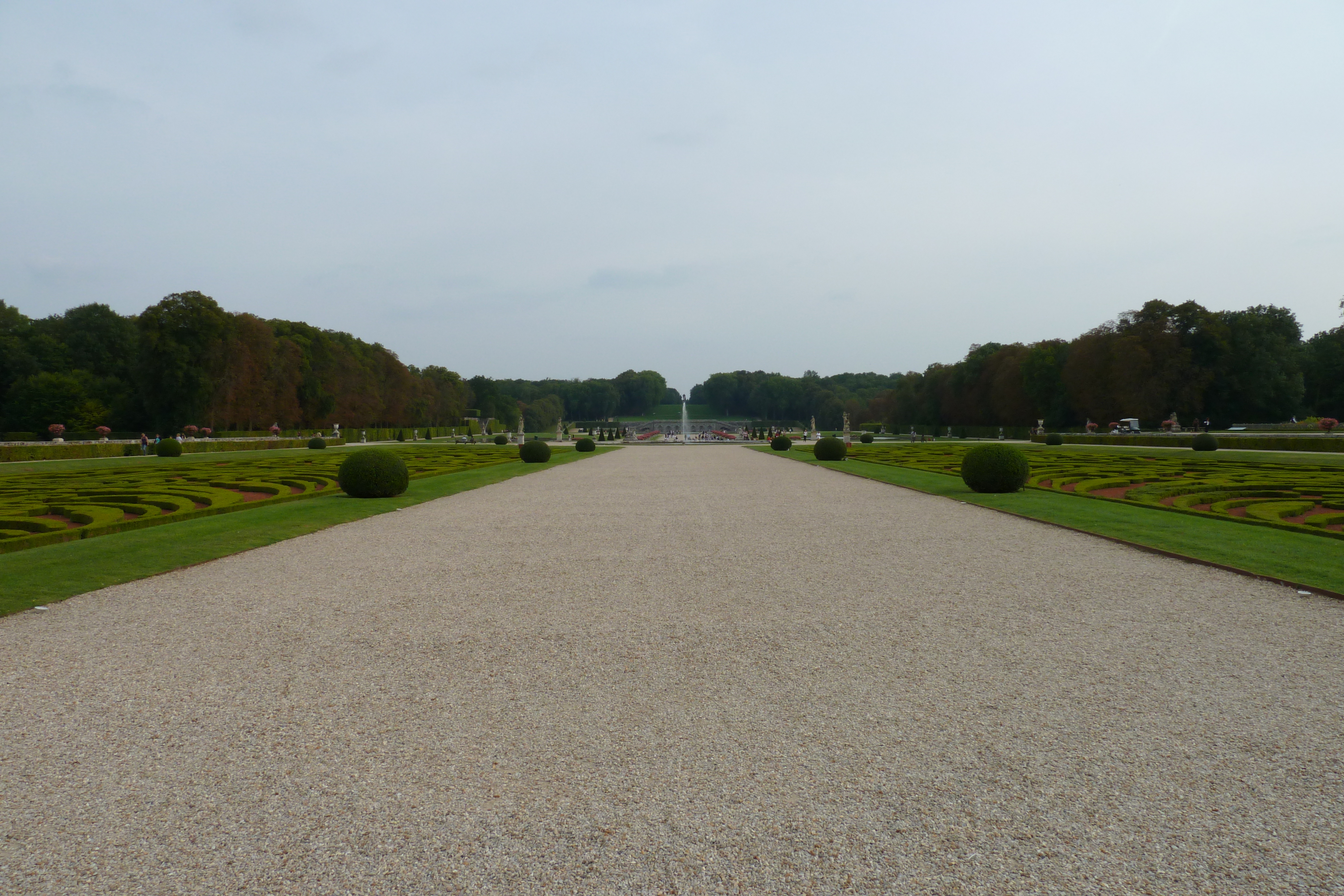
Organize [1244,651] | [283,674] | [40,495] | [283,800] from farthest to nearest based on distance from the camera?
[40,495]
[1244,651]
[283,674]
[283,800]

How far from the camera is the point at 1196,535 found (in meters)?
9.81

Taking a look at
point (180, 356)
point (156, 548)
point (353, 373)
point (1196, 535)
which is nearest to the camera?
point (156, 548)

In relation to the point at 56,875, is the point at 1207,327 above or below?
above

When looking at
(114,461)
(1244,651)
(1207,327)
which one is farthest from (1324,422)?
(114,461)

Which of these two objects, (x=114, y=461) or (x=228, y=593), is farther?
(x=114, y=461)

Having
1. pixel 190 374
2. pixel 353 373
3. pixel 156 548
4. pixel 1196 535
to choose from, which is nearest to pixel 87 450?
pixel 190 374

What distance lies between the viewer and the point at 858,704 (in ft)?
13.9

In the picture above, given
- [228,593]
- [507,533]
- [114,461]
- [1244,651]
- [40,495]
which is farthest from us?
[114,461]

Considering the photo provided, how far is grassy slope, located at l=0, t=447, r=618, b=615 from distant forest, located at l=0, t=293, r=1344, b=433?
4532 cm

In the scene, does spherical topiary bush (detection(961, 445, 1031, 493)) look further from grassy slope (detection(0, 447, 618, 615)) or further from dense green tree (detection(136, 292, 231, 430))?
dense green tree (detection(136, 292, 231, 430))

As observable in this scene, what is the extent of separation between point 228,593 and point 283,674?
2795 millimetres

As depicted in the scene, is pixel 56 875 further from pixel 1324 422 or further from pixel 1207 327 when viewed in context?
pixel 1207 327

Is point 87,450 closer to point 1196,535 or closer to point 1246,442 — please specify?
point 1196,535

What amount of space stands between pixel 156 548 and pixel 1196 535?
12.7 metres
